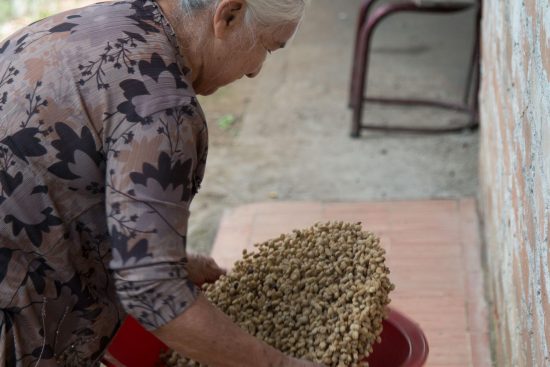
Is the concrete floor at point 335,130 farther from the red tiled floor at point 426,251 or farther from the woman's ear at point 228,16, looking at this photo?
the woman's ear at point 228,16

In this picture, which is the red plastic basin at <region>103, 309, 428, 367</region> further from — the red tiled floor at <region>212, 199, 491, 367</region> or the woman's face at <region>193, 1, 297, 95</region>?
the red tiled floor at <region>212, 199, 491, 367</region>

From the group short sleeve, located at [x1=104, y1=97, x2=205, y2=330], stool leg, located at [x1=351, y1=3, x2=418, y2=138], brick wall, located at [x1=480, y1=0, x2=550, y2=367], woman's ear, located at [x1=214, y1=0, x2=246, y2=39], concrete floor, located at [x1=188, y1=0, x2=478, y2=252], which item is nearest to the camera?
short sleeve, located at [x1=104, y1=97, x2=205, y2=330]

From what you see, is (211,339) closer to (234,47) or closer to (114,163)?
(114,163)

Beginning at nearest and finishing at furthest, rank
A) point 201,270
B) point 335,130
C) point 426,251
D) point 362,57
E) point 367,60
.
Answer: point 201,270 → point 426,251 → point 362,57 → point 367,60 → point 335,130

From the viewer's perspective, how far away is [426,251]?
3580mm

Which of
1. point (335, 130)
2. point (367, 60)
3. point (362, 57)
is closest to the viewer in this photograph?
point (362, 57)

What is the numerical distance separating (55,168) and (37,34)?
272mm

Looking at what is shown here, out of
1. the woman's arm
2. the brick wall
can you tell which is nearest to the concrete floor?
the brick wall

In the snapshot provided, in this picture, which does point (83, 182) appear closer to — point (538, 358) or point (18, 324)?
point (18, 324)

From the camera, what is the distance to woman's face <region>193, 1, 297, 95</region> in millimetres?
1692

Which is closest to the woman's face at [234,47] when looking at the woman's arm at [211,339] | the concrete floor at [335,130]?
the woman's arm at [211,339]

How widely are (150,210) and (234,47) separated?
388mm

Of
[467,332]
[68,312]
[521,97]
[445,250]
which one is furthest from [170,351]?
[445,250]

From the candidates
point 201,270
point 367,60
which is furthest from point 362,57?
point 201,270
